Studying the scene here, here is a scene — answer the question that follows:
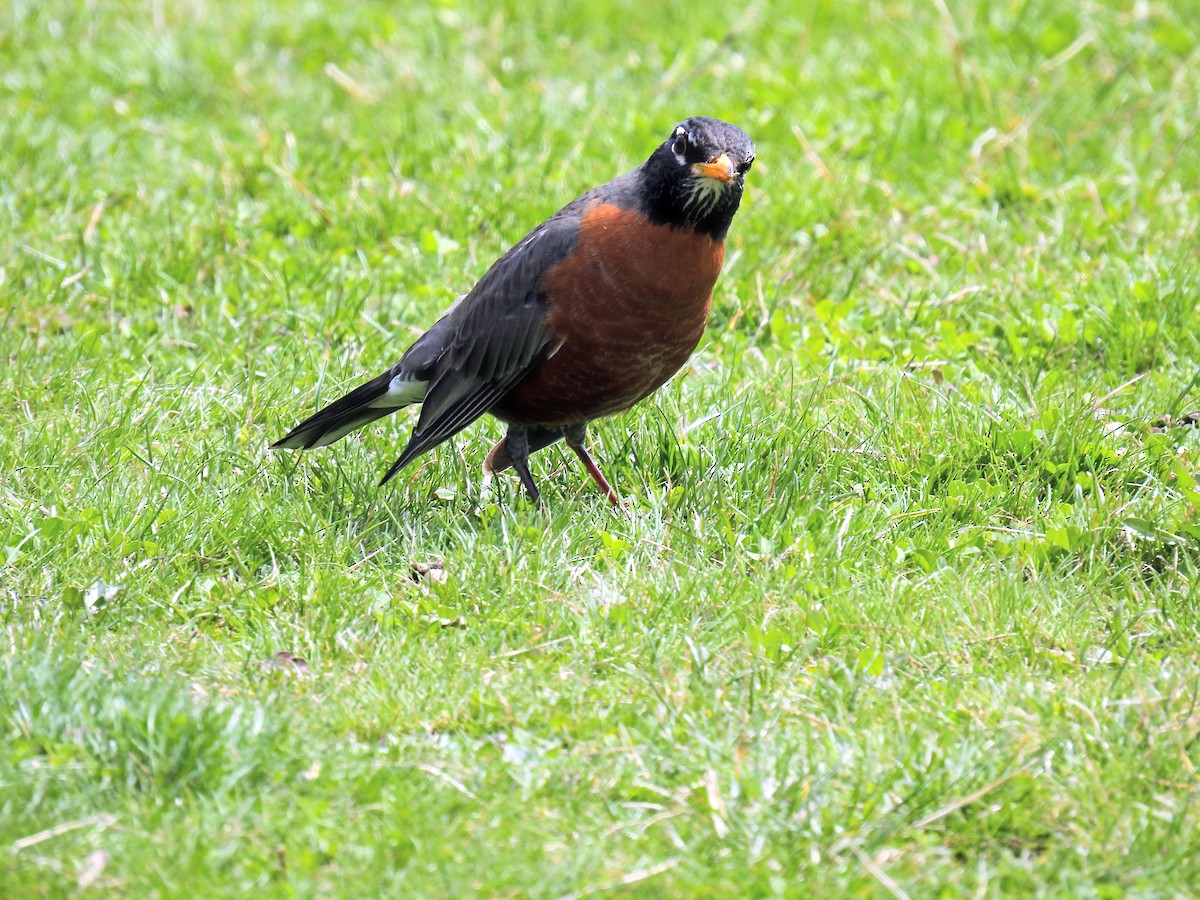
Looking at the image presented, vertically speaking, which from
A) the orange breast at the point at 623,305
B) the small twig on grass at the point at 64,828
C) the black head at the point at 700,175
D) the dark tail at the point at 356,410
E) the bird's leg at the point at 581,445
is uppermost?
the black head at the point at 700,175

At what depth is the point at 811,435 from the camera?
14.8ft

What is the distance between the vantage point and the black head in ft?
13.5

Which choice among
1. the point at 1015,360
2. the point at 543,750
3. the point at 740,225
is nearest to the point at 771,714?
the point at 543,750

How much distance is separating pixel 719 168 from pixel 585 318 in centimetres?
60

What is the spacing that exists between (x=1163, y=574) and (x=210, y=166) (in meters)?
4.67

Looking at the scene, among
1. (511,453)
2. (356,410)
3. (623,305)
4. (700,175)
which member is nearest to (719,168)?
(700,175)

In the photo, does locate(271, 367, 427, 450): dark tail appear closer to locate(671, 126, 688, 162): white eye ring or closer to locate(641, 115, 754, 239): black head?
locate(641, 115, 754, 239): black head

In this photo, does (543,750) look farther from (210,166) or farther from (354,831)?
(210,166)

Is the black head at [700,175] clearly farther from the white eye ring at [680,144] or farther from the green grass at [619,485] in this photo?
the green grass at [619,485]

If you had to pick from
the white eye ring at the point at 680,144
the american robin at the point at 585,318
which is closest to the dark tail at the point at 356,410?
the american robin at the point at 585,318

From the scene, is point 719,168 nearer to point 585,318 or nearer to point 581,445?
point 585,318

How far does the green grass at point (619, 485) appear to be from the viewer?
293cm

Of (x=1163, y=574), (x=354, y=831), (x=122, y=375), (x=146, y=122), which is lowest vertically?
(x=1163, y=574)

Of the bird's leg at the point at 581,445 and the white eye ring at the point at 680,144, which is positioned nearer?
the white eye ring at the point at 680,144
